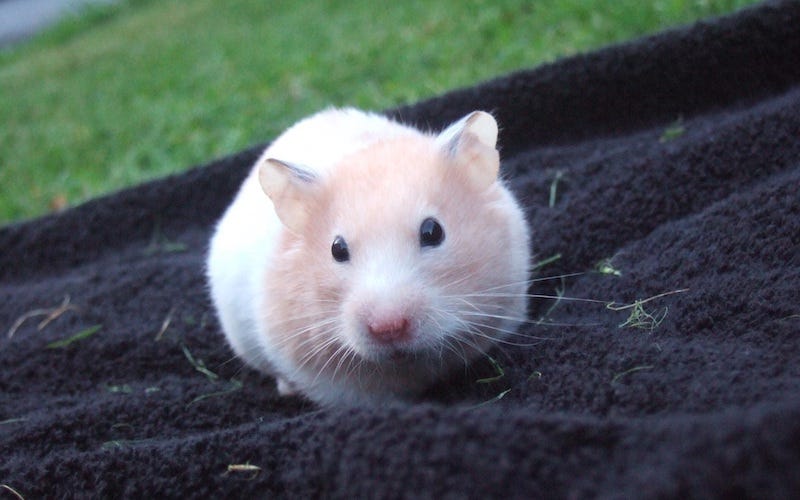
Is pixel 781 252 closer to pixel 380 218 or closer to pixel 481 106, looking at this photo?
pixel 380 218

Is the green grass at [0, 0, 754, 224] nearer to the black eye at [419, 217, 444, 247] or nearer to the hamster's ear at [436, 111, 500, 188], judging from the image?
A: the hamster's ear at [436, 111, 500, 188]

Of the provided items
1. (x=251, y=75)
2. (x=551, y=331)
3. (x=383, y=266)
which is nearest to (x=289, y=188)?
(x=383, y=266)

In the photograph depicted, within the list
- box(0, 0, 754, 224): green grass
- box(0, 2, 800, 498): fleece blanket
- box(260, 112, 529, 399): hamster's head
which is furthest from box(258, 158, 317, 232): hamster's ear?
box(0, 0, 754, 224): green grass

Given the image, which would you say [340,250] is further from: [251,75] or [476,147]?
[251,75]

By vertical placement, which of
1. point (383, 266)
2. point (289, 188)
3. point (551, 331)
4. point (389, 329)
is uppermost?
point (289, 188)

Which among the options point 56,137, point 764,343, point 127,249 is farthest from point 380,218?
point 56,137

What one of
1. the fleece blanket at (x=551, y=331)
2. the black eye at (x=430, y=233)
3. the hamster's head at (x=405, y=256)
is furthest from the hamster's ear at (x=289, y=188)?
the fleece blanket at (x=551, y=331)

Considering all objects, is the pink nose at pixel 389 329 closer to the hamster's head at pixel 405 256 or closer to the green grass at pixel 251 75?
the hamster's head at pixel 405 256
